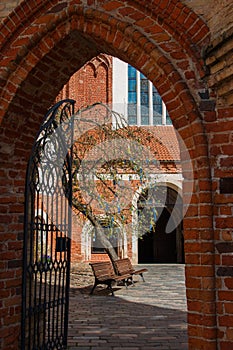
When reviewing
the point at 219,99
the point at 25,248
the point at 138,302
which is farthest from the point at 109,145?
the point at 219,99

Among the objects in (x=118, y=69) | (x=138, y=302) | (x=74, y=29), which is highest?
(x=118, y=69)

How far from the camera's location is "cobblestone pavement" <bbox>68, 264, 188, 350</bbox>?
17.0ft

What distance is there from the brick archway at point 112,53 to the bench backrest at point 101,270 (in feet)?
19.3

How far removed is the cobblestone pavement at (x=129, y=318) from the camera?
5.17 metres

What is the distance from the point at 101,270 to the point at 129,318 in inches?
133

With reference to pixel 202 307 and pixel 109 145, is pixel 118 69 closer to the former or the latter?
pixel 109 145

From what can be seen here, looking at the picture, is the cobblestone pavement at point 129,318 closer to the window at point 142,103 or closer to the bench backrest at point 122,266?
the bench backrest at point 122,266

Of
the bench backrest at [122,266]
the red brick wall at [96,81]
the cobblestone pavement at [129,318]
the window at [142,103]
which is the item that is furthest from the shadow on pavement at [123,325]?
the window at [142,103]

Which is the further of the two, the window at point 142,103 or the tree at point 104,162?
the window at point 142,103

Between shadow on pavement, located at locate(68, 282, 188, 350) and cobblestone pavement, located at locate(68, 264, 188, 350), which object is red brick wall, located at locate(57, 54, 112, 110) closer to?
cobblestone pavement, located at locate(68, 264, 188, 350)

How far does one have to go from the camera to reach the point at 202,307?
9.48ft

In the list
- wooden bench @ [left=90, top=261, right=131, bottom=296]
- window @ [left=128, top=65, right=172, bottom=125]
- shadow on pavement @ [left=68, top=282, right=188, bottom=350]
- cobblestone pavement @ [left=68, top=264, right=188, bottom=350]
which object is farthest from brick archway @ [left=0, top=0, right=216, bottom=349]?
window @ [left=128, top=65, right=172, bottom=125]

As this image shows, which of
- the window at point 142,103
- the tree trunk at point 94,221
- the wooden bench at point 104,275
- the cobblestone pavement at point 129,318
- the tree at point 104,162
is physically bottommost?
the cobblestone pavement at point 129,318

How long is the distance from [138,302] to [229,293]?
5775 mm
